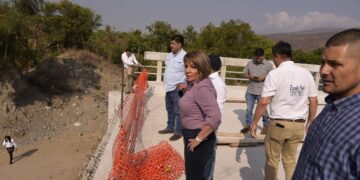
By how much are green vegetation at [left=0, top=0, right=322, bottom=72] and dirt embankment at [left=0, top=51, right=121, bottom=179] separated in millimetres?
960

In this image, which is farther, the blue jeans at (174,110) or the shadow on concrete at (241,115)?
the shadow on concrete at (241,115)

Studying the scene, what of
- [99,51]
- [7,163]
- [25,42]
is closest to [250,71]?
[7,163]

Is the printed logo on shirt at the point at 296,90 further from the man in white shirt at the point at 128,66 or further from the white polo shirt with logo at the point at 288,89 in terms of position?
the man in white shirt at the point at 128,66

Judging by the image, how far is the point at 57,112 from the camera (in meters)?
14.0

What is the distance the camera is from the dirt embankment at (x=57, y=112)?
8.79m

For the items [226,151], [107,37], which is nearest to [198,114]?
[226,151]

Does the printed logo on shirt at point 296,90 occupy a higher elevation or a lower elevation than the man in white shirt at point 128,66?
higher

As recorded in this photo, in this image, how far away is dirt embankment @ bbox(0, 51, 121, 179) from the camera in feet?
28.8

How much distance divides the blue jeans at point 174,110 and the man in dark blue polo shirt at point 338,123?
11.6 ft

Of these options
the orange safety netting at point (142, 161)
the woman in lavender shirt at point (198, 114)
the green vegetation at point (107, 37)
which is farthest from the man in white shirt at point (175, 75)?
the green vegetation at point (107, 37)

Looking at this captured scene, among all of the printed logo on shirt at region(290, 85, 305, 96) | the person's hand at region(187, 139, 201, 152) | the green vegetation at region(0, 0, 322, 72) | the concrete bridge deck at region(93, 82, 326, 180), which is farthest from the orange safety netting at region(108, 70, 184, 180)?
the green vegetation at region(0, 0, 322, 72)

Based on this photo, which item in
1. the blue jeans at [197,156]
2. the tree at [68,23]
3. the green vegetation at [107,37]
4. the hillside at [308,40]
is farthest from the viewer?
the hillside at [308,40]

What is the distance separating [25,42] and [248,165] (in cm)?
1233

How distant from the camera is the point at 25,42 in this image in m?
13.8
